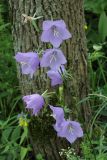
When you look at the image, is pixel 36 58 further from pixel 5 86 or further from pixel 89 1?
pixel 89 1

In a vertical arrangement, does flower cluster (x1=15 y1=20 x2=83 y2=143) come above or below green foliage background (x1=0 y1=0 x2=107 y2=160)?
above

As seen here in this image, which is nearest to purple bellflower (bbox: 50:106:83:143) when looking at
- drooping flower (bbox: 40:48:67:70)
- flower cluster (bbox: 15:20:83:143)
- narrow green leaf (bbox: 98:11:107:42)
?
flower cluster (bbox: 15:20:83:143)

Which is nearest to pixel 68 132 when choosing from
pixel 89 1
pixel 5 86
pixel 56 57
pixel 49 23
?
pixel 56 57

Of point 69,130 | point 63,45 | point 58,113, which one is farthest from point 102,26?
point 58,113

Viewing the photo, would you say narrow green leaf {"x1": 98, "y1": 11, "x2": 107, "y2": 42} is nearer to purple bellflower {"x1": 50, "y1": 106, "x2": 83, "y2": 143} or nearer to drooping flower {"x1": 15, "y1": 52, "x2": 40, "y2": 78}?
purple bellflower {"x1": 50, "y1": 106, "x2": 83, "y2": 143}

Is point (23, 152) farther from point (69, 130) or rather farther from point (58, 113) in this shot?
point (58, 113)

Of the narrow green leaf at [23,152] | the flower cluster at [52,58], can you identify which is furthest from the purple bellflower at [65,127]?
the narrow green leaf at [23,152]

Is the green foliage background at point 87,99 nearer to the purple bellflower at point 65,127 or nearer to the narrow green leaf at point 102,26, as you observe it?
the narrow green leaf at point 102,26
